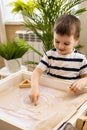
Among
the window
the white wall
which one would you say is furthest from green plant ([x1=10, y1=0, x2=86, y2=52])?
the window

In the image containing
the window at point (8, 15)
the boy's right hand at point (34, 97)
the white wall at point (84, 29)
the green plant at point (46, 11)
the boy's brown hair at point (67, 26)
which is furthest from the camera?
the window at point (8, 15)

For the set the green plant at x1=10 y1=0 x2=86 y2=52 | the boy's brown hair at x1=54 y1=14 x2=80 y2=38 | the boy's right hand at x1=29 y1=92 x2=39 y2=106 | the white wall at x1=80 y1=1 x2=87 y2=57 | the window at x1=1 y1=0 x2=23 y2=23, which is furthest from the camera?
the window at x1=1 y1=0 x2=23 y2=23

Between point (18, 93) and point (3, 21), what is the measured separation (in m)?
1.72

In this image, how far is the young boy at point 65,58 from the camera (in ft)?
3.22

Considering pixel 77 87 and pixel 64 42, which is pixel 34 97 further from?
pixel 64 42

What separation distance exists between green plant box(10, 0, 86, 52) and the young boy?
0.61 meters

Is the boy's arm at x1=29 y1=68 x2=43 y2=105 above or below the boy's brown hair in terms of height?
below

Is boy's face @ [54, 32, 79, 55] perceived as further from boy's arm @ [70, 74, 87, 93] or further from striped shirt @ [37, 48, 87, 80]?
boy's arm @ [70, 74, 87, 93]

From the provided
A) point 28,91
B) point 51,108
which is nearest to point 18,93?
point 28,91

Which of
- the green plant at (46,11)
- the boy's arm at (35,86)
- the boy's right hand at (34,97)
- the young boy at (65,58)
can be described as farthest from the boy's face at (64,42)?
the green plant at (46,11)

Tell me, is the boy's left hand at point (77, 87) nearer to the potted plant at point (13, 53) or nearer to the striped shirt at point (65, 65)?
the striped shirt at point (65, 65)

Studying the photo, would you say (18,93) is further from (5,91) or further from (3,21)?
(3,21)

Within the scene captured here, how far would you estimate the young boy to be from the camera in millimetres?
982

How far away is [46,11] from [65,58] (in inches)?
28.5
